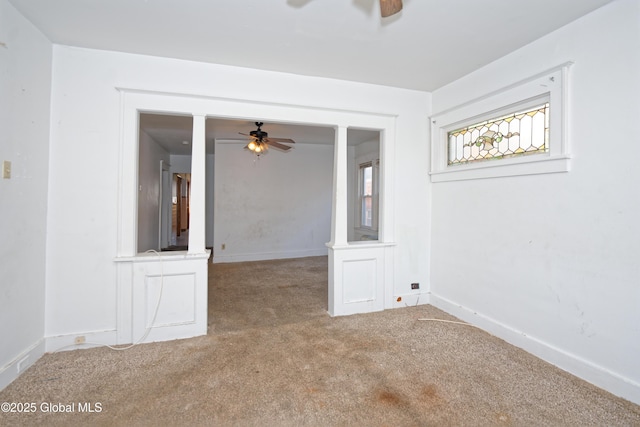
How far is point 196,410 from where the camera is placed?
1.69m

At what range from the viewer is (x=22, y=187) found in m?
2.05

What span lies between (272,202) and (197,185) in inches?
146

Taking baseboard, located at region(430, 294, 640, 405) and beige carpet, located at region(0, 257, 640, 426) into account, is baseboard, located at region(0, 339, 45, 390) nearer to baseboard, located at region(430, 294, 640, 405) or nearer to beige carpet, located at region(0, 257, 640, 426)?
beige carpet, located at region(0, 257, 640, 426)

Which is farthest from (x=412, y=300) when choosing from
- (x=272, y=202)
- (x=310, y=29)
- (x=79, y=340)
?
(x=272, y=202)

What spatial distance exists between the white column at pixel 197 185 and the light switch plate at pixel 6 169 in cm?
116

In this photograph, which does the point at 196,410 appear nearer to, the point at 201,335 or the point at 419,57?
the point at 201,335

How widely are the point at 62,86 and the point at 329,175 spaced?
16.5 ft

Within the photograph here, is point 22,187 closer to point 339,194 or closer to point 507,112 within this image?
point 339,194

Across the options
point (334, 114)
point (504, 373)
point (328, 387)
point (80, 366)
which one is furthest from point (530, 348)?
point (80, 366)

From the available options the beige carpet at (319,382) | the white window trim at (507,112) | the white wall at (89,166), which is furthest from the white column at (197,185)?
the white window trim at (507,112)

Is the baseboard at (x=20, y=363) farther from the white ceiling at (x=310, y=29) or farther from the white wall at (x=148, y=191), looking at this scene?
the white wall at (x=148, y=191)

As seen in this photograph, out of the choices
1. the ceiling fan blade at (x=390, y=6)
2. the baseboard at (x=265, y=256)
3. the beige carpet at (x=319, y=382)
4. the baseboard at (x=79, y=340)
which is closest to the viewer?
the ceiling fan blade at (x=390, y=6)

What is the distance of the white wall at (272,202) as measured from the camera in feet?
20.1

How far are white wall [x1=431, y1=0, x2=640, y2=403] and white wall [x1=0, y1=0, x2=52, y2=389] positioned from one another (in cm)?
368
